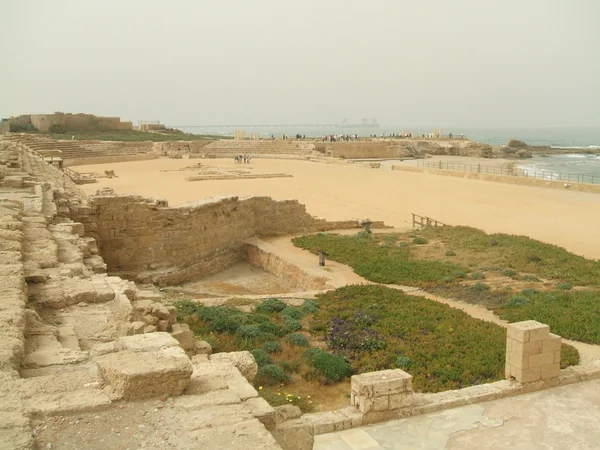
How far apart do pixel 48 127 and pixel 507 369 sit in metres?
63.9

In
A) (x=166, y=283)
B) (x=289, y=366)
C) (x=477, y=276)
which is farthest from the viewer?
(x=166, y=283)

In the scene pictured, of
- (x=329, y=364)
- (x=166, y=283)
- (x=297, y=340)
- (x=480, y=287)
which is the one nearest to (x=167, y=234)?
(x=166, y=283)

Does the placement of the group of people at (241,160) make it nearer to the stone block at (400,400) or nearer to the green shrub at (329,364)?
the green shrub at (329,364)

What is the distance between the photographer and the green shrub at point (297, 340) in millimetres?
9875

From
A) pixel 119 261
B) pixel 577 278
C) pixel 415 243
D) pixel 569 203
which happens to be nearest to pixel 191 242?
pixel 119 261

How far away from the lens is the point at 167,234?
15.5 metres

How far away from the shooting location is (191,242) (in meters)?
16.2

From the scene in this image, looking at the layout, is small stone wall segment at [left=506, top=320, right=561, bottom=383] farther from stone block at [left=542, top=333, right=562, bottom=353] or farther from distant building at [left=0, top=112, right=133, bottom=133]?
distant building at [left=0, top=112, right=133, bottom=133]

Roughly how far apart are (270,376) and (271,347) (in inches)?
46.7

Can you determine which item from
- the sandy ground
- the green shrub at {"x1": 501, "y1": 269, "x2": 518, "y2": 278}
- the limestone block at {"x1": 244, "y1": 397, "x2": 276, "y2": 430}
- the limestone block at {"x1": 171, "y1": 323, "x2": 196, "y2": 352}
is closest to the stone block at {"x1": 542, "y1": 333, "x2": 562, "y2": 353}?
the limestone block at {"x1": 171, "y1": 323, "x2": 196, "y2": 352}

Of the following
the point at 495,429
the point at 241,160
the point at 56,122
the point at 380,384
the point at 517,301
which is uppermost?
the point at 56,122

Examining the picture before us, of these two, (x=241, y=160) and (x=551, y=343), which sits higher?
(x=241, y=160)

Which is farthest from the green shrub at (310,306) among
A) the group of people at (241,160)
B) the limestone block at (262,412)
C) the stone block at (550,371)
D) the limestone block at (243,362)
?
the group of people at (241,160)

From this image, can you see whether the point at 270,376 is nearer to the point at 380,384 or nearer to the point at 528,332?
the point at 380,384
